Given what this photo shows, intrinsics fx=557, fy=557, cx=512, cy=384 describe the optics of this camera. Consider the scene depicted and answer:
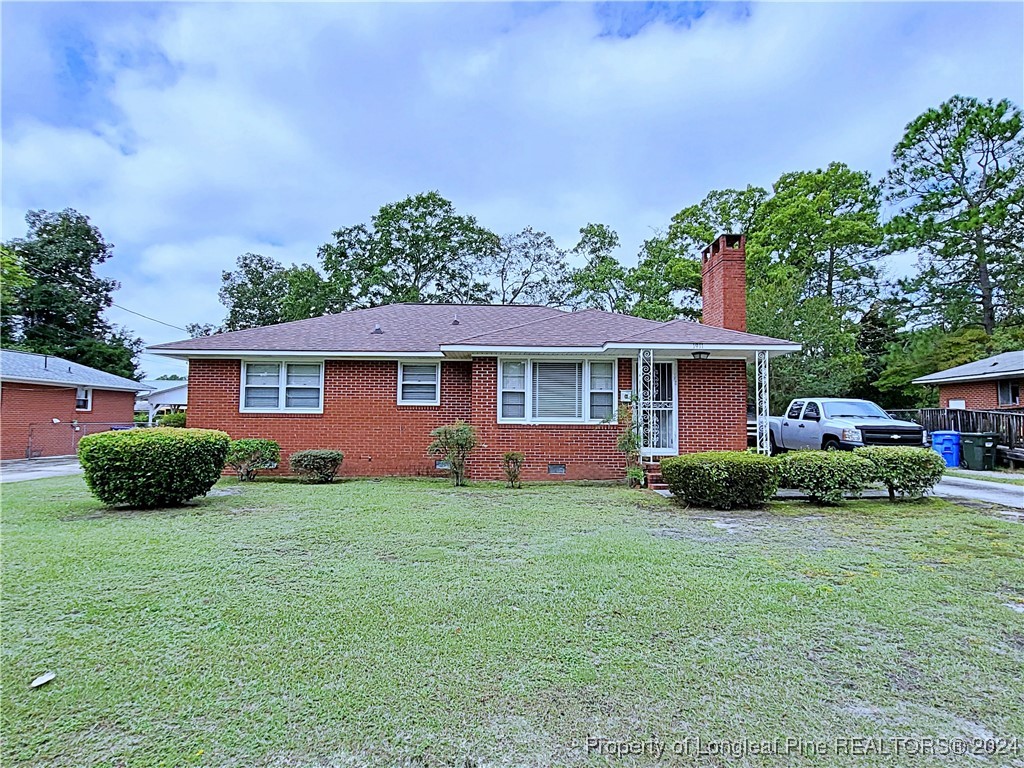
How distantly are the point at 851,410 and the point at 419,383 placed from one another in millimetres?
11770

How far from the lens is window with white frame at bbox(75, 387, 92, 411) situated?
2159cm

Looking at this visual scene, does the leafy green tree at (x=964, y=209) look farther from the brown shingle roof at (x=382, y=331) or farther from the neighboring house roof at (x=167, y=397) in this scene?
the neighboring house roof at (x=167, y=397)

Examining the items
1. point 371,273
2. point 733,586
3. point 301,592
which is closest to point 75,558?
point 301,592

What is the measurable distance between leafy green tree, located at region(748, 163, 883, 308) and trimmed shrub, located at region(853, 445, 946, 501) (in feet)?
75.4

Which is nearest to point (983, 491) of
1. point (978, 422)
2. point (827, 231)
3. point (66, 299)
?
point (978, 422)

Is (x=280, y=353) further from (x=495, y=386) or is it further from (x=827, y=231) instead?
(x=827, y=231)

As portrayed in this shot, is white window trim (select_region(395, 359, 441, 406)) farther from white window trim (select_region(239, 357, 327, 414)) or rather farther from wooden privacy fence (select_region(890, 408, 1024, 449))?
wooden privacy fence (select_region(890, 408, 1024, 449))

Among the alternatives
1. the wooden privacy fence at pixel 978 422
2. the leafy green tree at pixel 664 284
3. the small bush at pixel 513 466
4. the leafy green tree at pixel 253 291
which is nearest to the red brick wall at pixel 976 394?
the wooden privacy fence at pixel 978 422

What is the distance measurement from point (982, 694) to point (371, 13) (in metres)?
12.3

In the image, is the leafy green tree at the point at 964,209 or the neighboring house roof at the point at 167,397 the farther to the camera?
the neighboring house roof at the point at 167,397

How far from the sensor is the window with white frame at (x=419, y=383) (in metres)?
12.9

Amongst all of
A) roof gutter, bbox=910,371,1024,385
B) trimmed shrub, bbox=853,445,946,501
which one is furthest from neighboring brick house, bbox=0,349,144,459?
roof gutter, bbox=910,371,1024,385

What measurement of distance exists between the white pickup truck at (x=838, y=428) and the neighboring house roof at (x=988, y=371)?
14.7ft

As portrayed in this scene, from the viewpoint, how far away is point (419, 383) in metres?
13.0
